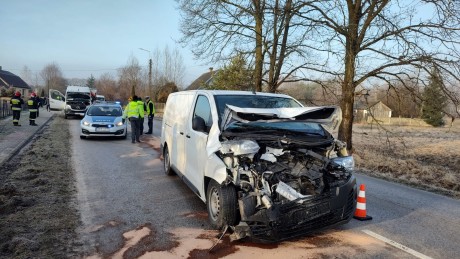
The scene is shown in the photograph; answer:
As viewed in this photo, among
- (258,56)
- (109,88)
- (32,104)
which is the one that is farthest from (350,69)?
(109,88)

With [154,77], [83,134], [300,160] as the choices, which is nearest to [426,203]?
[300,160]

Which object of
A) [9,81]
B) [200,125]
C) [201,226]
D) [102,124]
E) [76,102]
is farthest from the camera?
[9,81]

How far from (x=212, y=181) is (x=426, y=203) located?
14.7ft

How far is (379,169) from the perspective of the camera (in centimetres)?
1149

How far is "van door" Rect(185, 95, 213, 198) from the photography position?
5.42 meters

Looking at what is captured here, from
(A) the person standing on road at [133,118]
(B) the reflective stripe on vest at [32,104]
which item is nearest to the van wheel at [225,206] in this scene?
(A) the person standing on road at [133,118]

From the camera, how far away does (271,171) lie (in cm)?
444

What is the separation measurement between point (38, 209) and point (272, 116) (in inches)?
150

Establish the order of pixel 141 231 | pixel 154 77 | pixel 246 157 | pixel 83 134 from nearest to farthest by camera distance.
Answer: pixel 246 157, pixel 141 231, pixel 83 134, pixel 154 77

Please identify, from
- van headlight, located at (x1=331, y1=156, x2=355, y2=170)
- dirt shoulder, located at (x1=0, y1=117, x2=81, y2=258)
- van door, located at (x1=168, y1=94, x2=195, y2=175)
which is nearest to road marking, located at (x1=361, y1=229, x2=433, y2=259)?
van headlight, located at (x1=331, y1=156, x2=355, y2=170)

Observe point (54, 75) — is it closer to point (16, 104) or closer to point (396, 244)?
point (16, 104)

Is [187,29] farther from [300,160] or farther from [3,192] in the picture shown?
[300,160]

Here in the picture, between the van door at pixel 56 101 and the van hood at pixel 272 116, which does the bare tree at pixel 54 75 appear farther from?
the van hood at pixel 272 116

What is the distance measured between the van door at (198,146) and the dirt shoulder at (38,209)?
70.7 inches
